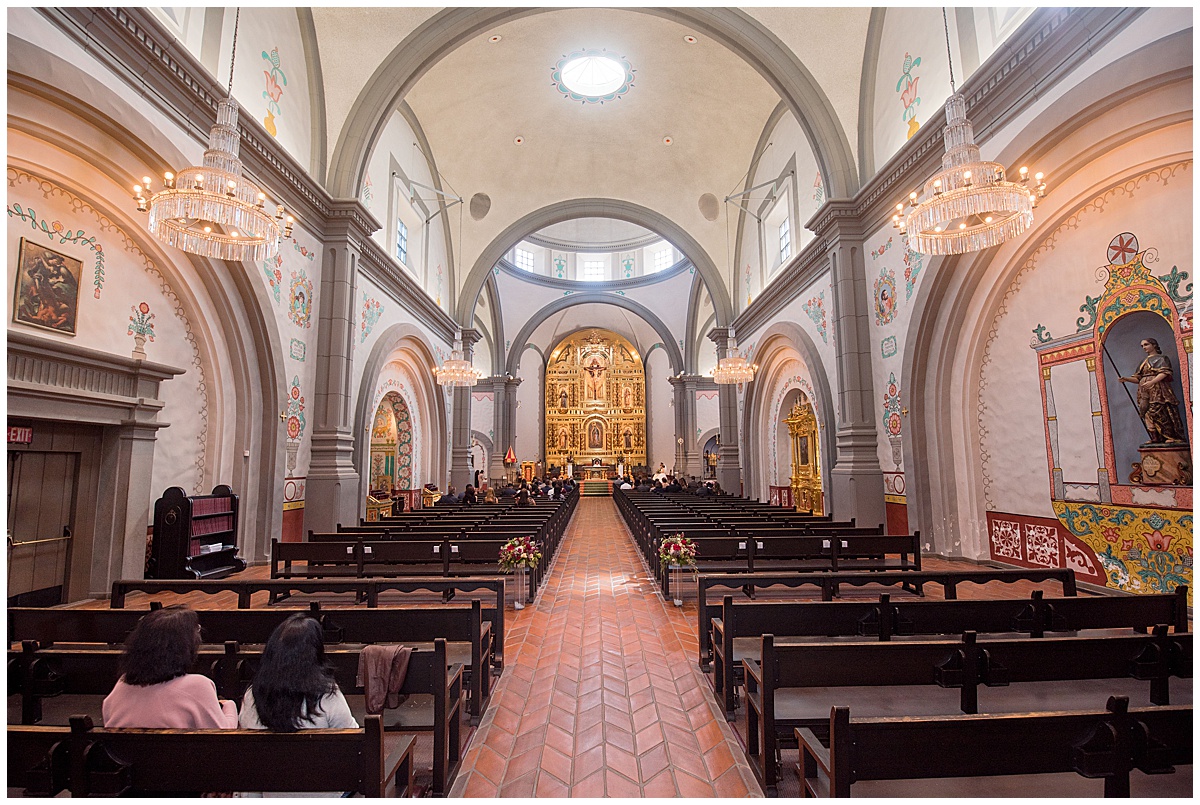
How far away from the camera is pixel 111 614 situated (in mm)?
3219

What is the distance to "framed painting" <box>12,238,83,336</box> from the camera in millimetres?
5266

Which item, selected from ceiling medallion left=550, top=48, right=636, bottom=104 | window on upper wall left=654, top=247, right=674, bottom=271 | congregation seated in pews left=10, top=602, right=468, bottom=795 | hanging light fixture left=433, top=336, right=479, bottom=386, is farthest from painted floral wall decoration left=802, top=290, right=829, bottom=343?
window on upper wall left=654, top=247, right=674, bottom=271

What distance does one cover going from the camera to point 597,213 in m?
17.4

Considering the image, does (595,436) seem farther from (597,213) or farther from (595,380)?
(597,213)

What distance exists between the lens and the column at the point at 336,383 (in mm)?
8945

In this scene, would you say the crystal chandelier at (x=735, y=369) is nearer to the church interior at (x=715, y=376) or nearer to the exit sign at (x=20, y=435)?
the church interior at (x=715, y=376)

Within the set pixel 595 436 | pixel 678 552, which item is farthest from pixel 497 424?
pixel 678 552

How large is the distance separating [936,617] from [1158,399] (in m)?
4.12

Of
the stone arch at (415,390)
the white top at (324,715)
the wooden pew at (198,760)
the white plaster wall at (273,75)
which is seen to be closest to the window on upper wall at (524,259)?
the stone arch at (415,390)

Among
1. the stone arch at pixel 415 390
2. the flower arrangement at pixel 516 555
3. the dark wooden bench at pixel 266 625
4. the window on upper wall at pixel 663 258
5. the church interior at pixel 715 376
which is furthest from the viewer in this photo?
the window on upper wall at pixel 663 258

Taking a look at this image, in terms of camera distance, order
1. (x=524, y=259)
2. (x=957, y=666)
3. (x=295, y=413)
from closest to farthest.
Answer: (x=957, y=666), (x=295, y=413), (x=524, y=259)

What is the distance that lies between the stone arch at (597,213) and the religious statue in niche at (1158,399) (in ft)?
38.7

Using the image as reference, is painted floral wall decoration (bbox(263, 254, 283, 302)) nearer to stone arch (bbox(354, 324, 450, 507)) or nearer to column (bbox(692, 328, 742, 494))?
stone arch (bbox(354, 324, 450, 507))

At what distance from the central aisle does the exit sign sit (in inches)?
203
